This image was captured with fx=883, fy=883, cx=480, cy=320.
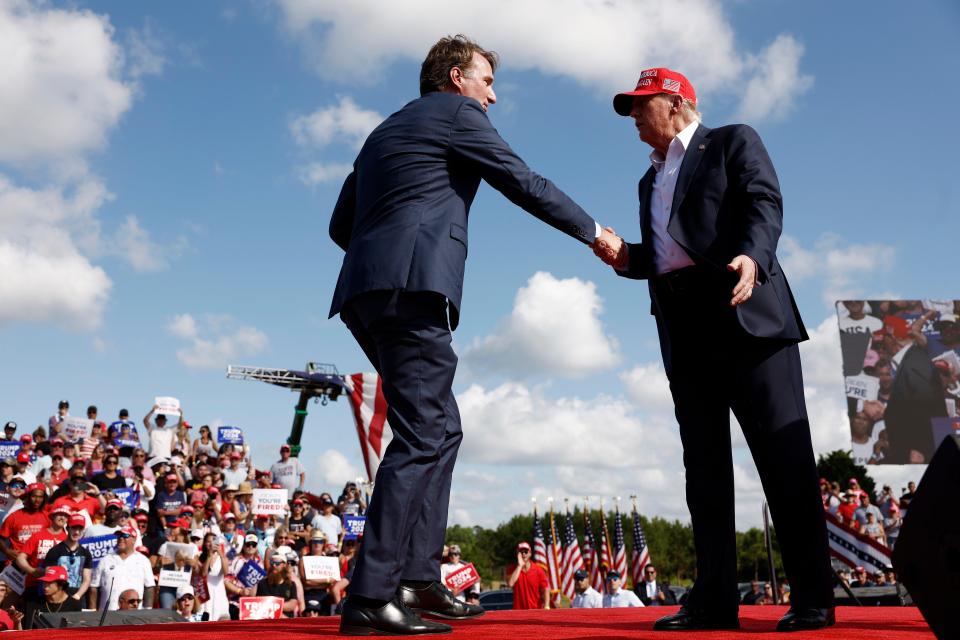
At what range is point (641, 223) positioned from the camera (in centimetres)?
374

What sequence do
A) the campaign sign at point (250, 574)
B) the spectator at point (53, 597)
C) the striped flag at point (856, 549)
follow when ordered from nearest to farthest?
the spectator at point (53, 597) < the campaign sign at point (250, 574) < the striped flag at point (856, 549)

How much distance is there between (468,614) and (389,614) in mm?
1063

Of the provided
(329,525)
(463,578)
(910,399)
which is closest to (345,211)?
(463,578)

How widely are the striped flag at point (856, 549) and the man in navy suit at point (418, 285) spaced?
13384 mm

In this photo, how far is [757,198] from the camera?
3.29 meters

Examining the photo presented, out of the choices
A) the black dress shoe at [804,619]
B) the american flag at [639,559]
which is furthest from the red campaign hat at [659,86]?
the american flag at [639,559]

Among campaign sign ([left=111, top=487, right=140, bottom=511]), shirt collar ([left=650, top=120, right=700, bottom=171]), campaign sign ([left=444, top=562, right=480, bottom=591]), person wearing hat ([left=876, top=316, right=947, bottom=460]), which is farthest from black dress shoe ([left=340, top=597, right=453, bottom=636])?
person wearing hat ([left=876, top=316, right=947, bottom=460])

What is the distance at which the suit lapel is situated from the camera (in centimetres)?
342

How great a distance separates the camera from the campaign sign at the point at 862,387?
974 inches

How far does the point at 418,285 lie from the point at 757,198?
1304mm

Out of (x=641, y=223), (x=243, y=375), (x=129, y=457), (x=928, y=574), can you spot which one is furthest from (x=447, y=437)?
(x=243, y=375)

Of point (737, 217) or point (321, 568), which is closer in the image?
point (737, 217)

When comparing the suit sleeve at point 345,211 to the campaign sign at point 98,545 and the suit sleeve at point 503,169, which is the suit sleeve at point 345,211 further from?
the campaign sign at point 98,545

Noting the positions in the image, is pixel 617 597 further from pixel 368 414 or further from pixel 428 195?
pixel 428 195
